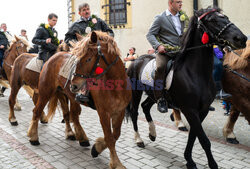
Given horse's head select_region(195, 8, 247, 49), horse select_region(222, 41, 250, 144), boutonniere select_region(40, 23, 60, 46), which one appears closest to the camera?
horse's head select_region(195, 8, 247, 49)

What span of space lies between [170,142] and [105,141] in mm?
1909

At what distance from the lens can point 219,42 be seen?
356 cm

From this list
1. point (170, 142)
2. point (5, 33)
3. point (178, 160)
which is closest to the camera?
point (178, 160)

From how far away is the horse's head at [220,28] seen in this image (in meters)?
3.32

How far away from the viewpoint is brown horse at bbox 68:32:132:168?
12.0 feet

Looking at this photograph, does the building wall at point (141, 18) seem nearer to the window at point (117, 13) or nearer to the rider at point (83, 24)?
the window at point (117, 13)

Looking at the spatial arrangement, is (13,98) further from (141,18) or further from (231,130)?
(141,18)

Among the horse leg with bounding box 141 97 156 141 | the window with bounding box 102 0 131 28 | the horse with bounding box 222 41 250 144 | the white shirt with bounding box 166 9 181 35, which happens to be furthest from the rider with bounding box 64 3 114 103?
the window with bounding box 102 0 131 28

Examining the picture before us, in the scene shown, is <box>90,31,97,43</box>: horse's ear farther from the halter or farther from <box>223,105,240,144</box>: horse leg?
<box>223,105,240,144</box>: horse leg

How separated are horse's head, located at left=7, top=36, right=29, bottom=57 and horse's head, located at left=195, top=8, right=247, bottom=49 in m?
7.16

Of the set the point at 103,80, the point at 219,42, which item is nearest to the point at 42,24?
the point at 103,80

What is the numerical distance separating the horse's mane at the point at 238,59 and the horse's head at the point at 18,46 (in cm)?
696

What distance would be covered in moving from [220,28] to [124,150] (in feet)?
9.67

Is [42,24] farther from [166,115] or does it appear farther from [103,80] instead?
[166,115]
